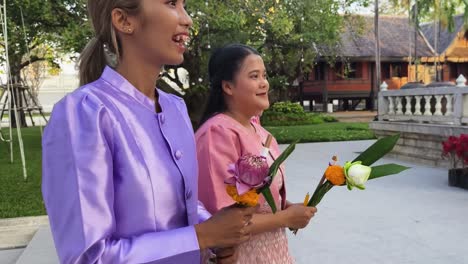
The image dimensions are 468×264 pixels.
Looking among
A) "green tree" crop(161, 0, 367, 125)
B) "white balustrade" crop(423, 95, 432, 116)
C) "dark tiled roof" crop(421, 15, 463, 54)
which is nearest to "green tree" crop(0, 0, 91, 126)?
"green tree" crop(161, 0, 367, 125)

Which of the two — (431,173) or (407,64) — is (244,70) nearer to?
(431,173)

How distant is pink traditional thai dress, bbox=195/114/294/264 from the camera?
164cm

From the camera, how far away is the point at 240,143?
5.89ft

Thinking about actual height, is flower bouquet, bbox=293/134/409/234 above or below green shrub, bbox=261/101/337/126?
above

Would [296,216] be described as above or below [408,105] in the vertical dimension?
above

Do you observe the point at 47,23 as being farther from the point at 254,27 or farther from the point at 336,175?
the point at 336,175

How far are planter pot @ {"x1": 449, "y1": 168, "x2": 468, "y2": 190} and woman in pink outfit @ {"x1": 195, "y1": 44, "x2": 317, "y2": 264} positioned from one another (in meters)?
5.56

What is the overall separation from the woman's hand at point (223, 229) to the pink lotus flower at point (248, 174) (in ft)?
0.20

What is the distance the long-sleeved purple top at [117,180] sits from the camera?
92 cm

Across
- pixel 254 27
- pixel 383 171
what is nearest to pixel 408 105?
pixel 254 27

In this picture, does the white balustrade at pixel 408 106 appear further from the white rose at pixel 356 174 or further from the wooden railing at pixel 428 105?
the white rose at pixel 356 174

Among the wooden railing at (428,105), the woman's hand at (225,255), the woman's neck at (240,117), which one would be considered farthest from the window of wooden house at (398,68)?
the woman's hand at (225,255)

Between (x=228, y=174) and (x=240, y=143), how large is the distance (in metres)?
0.20

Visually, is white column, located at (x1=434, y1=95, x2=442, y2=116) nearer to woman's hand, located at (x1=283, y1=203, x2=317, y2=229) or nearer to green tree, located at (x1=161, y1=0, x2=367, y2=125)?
green tree, located at (x1=161, y1=0, x2=367, y2=125)
